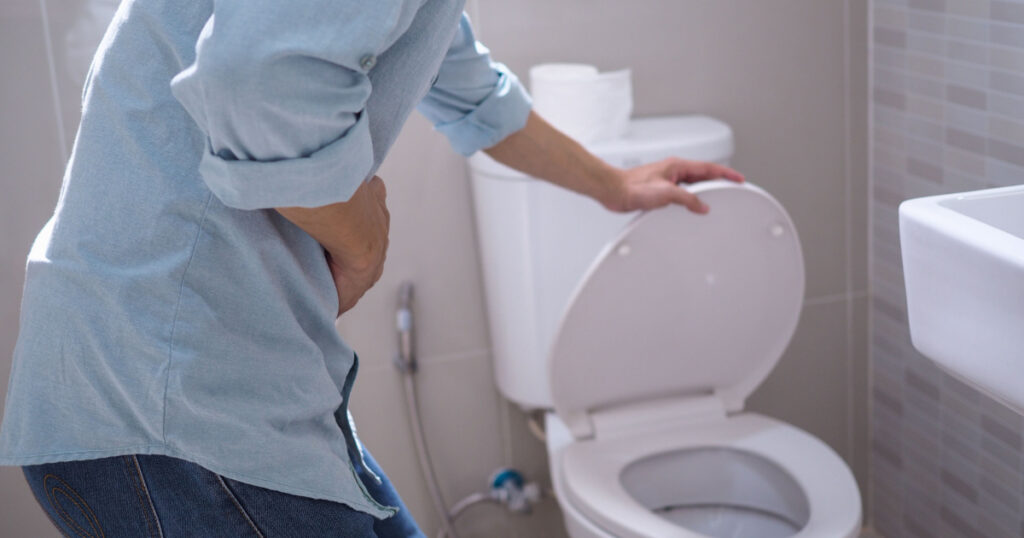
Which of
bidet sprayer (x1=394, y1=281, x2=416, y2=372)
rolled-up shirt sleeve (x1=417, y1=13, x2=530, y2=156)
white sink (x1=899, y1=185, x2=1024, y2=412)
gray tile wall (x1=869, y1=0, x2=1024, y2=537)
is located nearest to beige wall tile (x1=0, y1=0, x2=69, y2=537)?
bidet sprayer (x1=394, y1=281, x2=416, y2=372)

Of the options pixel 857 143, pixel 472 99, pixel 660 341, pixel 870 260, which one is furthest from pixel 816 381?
pixel 472 99

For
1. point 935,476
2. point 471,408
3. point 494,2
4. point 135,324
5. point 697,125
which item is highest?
point 494,2

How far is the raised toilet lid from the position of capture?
53.9 inches

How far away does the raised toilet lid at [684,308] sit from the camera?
1370 mm

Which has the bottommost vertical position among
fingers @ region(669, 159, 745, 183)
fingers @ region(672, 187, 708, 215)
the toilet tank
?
the toilet tank

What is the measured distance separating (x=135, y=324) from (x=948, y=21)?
1.30 meters

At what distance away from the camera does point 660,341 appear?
149cm

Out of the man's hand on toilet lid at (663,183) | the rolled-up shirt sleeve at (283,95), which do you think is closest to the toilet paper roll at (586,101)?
the man's hand on toilet lid at (663,183)

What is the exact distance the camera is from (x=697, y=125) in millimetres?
1683

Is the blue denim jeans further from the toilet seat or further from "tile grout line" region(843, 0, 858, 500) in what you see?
"tile grout line" region(843, 0, 858, 500)

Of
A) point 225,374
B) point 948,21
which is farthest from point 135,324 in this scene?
point 948,21

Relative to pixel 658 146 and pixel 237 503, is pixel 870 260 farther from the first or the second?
pixel 237 503

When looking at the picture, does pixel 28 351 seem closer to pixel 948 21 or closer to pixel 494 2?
pixel 494 2

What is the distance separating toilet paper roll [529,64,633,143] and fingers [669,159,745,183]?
0.25 m
